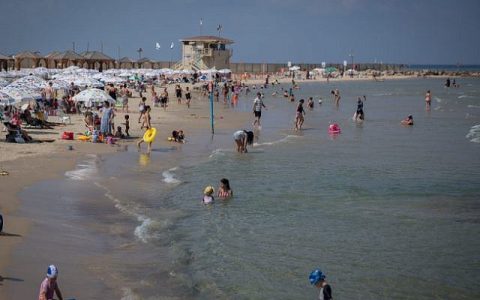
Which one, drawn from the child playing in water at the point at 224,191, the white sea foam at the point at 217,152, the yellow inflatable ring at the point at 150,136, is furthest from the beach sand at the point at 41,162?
the child playing in water at the point at 224,191

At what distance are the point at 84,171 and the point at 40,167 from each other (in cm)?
105

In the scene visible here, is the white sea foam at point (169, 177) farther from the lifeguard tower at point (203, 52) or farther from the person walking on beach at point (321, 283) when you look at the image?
the lifeguard tower at point (203, 52)

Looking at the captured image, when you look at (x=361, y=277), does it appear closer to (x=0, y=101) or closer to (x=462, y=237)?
(x=462, y=237)

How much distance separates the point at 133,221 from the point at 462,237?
574 centimetres

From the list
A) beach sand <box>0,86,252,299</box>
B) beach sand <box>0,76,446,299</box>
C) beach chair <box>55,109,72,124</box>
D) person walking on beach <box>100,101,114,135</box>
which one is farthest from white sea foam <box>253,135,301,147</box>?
beach chair <box>55,109,72,124</box>

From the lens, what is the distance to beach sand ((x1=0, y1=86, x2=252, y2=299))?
7945mm

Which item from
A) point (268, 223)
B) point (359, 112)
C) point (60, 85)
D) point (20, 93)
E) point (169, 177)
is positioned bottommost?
point (268, 223)

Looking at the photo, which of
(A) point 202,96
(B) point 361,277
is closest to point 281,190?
(B) point 361,277

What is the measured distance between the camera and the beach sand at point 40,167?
7945mm

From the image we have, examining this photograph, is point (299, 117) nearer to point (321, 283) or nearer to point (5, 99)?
point (5, 99)

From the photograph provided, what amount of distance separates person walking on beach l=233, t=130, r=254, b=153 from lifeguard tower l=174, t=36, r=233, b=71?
57470 mm

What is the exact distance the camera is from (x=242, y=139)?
770 inches

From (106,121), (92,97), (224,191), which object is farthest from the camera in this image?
(92,97)

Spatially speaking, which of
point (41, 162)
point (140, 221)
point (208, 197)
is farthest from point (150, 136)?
point (140, 221)
